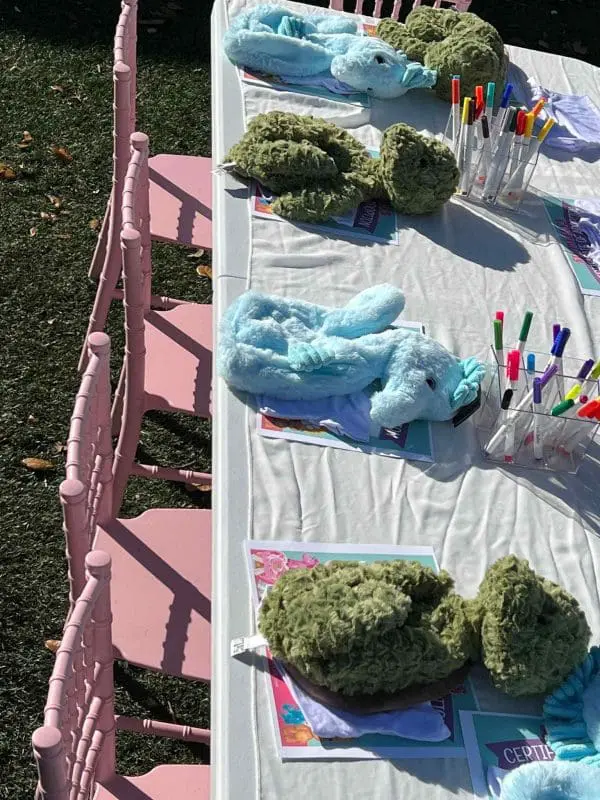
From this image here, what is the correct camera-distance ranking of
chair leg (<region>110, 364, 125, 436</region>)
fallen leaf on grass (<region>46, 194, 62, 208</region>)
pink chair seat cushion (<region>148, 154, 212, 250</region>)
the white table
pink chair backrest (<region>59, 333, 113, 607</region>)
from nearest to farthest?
the white table
pink chair backrest (<region>59, 333, 113, 607</region>)
chair leg (<region>110, 364, 125, 436</region>)
pink chair seat cushion (<region>148, 154, 212, 250</region>)
fallen leaf on grass (<region>46, 194, 62, 208</region>)

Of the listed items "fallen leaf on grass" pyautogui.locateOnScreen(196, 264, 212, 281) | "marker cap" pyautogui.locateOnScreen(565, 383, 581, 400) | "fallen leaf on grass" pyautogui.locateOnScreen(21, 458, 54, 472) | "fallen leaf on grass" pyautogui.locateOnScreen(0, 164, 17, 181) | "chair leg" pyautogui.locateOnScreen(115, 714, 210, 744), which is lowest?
"fallen leaf on grass" pyautogui.locateOnScreen(21, 458, 54, 472)

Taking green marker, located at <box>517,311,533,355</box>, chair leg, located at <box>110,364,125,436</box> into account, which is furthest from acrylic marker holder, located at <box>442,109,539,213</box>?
chair leg, located at <box>110,364,125,436</box>

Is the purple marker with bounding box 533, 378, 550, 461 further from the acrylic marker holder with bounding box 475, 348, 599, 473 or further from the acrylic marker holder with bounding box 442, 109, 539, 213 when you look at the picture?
the acrylic marker holder with bounding box 442, 109, 539, 213

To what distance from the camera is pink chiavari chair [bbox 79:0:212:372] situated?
6.86 feet

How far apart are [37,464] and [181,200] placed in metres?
0.77

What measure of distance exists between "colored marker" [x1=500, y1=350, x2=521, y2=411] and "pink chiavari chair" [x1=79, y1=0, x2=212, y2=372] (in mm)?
1044

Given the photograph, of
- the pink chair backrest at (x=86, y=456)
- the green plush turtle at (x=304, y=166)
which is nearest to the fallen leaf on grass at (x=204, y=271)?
the green plush turtle at (x=304, y=166)

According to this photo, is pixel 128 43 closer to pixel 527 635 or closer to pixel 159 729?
pixel 159 729

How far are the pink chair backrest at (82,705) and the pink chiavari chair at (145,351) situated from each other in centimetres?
62

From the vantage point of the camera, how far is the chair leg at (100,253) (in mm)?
2699

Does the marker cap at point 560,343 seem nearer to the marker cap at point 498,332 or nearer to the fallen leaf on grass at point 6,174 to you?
the marker cap at point 498,332

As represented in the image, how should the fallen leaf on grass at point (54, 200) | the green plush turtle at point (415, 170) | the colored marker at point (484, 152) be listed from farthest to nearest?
the fallen leaf on grass at point (54, 200)
the colored marker at point (484, 152)
the green plush turtle at point (415, 170)

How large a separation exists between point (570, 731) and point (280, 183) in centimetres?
121

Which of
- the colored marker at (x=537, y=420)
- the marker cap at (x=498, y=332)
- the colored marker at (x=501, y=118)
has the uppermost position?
the colored marker at (x=501, y=118)
